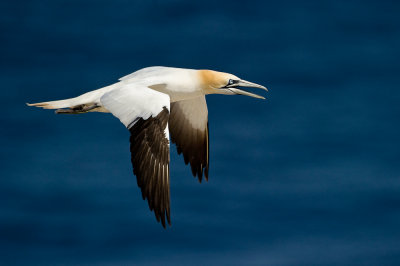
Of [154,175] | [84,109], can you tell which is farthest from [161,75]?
[154,175]

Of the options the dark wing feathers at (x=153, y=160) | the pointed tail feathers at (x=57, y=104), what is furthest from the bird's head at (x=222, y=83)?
the pointed tail feathers at (x=57, y=104)

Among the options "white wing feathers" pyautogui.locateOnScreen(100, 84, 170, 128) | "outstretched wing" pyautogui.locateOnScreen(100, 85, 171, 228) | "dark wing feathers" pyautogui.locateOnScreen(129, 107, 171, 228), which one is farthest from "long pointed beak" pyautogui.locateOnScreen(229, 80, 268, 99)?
"dark wing feathers" pyautogui.locateOnScreen(129, 107, 171, 228)

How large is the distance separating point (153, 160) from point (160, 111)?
3.39 ft

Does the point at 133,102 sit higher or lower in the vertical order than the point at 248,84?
lower

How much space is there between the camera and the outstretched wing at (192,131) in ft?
74.7

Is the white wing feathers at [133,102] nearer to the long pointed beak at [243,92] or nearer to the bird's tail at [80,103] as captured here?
the bird's tail at [80,103]

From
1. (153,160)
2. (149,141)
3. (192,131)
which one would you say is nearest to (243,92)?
(192,131)

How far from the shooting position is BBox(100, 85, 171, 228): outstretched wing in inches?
704

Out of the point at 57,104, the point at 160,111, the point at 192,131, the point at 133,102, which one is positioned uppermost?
the point at 192,131

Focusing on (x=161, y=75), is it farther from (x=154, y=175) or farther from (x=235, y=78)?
(x=154, y=175)

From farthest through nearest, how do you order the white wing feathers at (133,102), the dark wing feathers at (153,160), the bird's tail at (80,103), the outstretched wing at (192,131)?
the outstretched wing at (192,131)
the bird's tail at (80,103)
the white wing feathers at (133,102)
the dark wing feathers at (153,160)

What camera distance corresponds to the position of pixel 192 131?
2292cm

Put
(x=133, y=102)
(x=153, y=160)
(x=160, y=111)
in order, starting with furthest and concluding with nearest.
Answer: (x=133, y=102) < (x=160, y=111) < (x=153, y=160)

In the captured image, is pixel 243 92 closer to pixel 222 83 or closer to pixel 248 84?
pixel 248 84
